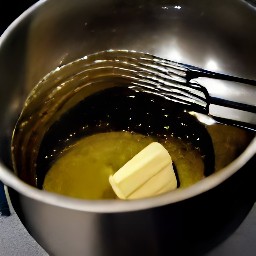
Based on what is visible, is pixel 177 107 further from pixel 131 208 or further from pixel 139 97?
pixel 131 208

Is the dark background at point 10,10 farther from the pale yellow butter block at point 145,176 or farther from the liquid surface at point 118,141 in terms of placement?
the pale yellow butter block at point 145,176

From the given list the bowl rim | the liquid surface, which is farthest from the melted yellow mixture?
the bowl rim

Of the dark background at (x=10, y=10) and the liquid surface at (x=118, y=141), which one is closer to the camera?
the liquid surface at (x=118, y=141)

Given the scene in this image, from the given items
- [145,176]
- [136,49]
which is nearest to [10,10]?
[136,49]

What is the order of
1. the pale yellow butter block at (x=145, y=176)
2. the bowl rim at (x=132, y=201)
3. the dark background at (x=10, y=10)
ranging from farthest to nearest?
the dark background at (x=10, y=10), the pale yellow butter block at (x=145, y=176), the bowl rim at (x=132, y=201)

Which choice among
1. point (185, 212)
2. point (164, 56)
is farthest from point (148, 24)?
point (185, 212)

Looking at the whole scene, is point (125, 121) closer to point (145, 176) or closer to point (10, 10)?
point (145, 176)

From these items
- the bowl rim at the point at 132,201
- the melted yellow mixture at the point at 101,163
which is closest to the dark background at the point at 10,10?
the melted yellow mixture at the point at 101,163
